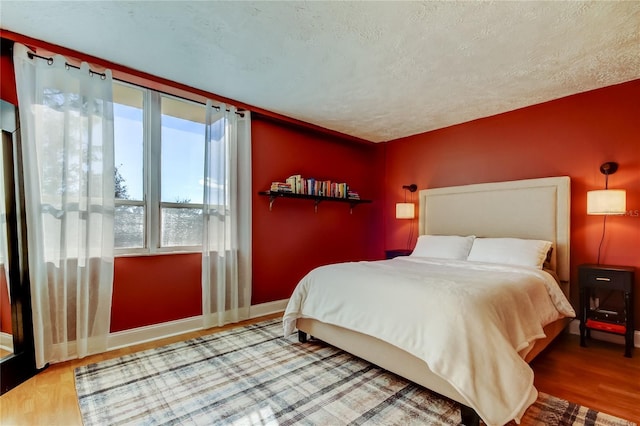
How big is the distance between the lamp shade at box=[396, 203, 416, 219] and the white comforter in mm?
1667

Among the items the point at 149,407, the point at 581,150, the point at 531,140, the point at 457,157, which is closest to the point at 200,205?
the point at 149,407

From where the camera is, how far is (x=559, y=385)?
2.08 m

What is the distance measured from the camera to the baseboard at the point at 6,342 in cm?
208

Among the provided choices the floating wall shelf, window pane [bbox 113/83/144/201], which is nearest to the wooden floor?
window pane [bbox 113/83/144/201]

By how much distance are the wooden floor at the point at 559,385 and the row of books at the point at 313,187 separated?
6.97 ft

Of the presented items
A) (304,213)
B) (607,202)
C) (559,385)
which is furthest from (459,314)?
(304,213)

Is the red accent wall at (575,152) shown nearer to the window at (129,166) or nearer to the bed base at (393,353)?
the bed base at (393,353)

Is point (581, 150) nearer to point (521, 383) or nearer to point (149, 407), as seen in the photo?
point (521, 383)

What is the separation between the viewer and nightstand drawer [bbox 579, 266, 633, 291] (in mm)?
2605

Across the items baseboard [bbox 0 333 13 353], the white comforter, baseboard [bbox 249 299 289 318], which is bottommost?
baseboard [bbox 249 299 289 318]

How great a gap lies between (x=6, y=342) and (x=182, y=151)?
6.70 ft

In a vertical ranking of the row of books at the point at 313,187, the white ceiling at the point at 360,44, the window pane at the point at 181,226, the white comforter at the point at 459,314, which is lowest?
the white comforter at the point at 459,314

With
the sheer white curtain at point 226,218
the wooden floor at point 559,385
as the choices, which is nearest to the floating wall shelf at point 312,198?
the sheer white curtain at point 226,218

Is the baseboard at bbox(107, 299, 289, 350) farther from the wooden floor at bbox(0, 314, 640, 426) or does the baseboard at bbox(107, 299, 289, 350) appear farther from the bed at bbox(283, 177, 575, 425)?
the bed at bbox(283, 177, 575, 425)
